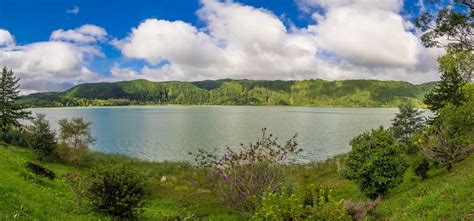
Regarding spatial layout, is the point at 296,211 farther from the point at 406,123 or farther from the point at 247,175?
the point at 406,123

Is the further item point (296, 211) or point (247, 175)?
point (247, 175)

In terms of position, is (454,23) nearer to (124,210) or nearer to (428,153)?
(428,153)

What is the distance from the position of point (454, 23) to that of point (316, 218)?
55.6 feet

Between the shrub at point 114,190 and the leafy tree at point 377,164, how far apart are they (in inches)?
483

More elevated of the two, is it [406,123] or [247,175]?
[247,175]

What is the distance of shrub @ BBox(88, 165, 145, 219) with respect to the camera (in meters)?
10.9

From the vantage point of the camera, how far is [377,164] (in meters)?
17.3

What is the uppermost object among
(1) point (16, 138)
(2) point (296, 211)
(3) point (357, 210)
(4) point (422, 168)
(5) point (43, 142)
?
(2) point (296, 211)

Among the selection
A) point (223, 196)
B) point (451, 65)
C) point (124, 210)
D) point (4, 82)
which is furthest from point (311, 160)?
point (4, 82)

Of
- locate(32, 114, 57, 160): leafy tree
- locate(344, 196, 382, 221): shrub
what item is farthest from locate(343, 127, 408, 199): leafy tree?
locate(32, 114, 57, 160): leafy tree

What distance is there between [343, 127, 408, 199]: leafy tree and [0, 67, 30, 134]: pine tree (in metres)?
49.6

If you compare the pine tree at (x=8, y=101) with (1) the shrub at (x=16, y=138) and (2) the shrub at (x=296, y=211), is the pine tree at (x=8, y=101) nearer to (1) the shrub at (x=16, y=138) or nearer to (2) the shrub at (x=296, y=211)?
(1) the shrub at (x=16, y=138)

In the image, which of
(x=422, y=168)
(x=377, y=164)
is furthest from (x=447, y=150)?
(x=377, y=164)

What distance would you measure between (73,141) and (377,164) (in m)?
36.2
